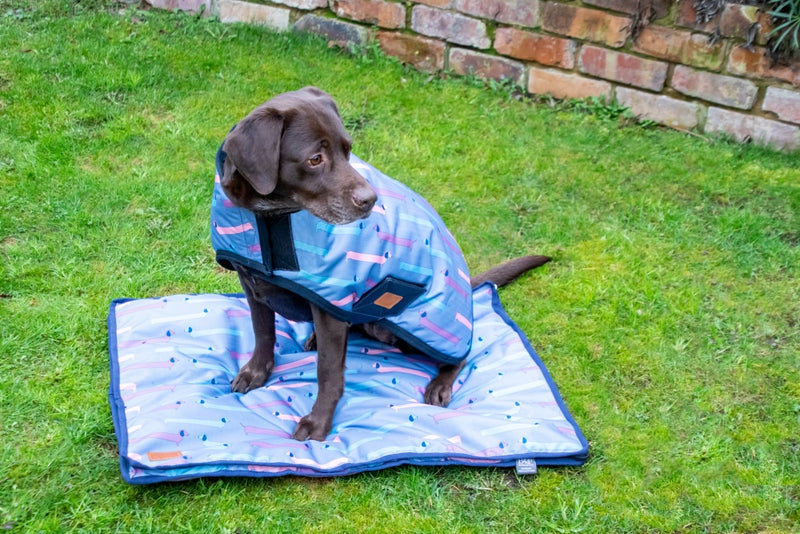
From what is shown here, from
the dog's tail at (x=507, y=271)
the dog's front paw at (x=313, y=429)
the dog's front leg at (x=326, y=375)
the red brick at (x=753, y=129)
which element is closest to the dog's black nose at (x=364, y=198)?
the dog's front leg at (x=326, y=375)

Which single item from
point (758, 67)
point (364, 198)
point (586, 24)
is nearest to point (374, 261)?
point (364, 198)

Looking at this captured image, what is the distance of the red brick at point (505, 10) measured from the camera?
18.8 feet

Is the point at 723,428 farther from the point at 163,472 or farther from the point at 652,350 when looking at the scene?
the point at 163,472

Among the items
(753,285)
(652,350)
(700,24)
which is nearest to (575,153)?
(700,24)

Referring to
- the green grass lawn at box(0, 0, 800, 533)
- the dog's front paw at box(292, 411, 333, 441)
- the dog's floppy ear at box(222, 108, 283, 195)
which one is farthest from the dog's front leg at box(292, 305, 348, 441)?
the dog's floppy ear at box(222, 108, 283, 195)

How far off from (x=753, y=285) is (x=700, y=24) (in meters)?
2.02

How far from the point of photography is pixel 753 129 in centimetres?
550

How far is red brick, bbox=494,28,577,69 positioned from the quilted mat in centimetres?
264

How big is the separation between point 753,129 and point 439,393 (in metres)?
3.45

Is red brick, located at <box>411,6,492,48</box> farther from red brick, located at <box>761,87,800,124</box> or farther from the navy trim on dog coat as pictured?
the navy trim on dog coat

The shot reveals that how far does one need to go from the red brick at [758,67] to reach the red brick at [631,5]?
57 cm

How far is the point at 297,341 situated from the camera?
389cm

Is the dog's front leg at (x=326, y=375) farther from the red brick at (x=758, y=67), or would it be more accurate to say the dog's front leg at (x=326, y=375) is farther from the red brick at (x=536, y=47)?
the red brick at (x=758, y=67)

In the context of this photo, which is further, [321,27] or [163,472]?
[321,27]
